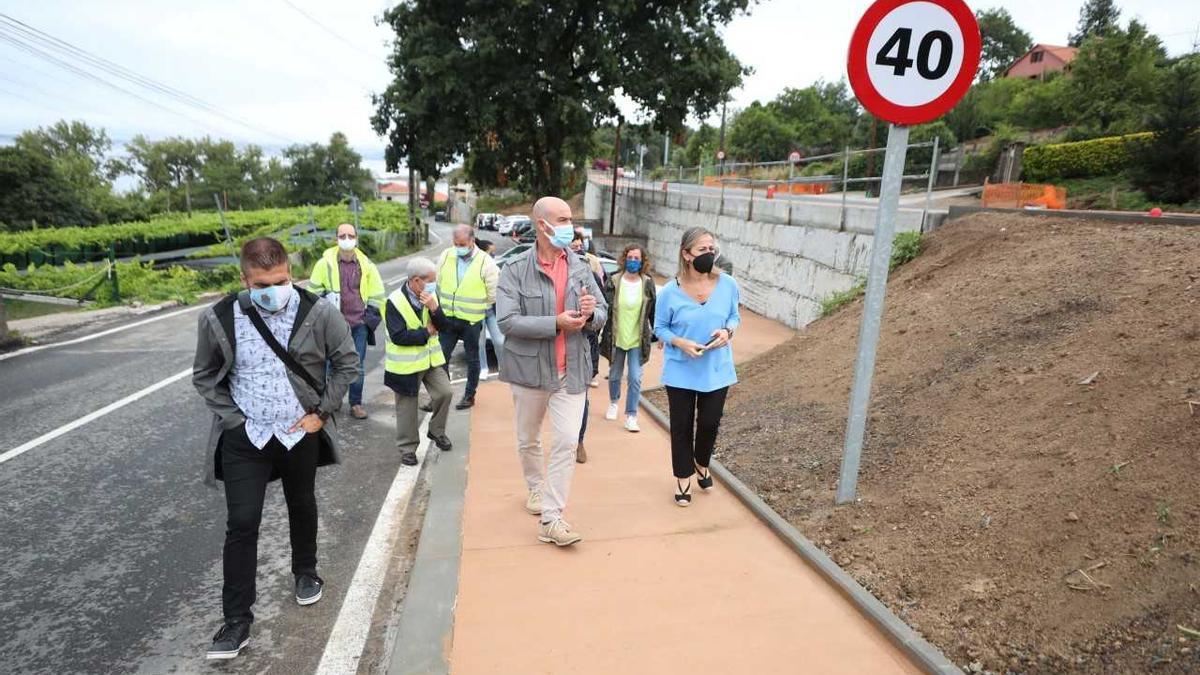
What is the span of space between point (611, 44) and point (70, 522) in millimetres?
22091

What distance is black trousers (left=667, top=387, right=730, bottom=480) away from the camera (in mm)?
3952

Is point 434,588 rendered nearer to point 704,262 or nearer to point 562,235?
point 562,235

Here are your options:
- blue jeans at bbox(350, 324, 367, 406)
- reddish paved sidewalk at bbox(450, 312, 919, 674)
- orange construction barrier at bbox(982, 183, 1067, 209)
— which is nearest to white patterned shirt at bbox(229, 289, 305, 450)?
reddish paved sidewalk at bbox(450, 312, 919, 674)

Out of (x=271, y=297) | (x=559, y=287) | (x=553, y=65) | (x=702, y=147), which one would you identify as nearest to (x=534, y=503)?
(x=559, y=287)

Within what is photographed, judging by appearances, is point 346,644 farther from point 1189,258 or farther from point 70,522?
point 1189,258

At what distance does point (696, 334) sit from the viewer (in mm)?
3844

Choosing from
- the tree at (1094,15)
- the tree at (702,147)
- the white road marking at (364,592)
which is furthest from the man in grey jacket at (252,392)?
the tree at (1094,15)

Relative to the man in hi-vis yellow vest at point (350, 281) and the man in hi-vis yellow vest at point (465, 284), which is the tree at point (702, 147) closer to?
the man in hi-vis yellow vest at point (465, 284)

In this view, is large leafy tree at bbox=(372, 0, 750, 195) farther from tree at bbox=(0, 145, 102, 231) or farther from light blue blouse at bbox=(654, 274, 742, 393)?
tree at bbox=(0, 145, 102, 231)

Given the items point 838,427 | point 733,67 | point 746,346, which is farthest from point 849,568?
point 733,67

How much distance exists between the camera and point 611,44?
22.6 metres

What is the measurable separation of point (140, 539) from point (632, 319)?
12.4 ft

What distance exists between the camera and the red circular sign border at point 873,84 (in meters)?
3.20

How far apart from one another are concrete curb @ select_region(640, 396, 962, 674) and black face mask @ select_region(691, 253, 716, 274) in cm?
148
